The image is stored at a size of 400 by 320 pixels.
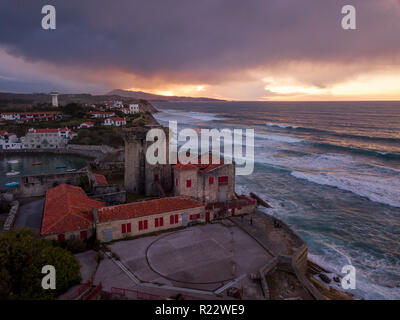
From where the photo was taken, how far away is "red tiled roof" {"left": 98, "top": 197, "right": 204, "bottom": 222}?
1962cm

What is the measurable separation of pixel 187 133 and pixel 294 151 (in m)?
40.9

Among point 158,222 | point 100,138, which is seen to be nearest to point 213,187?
point 158,222

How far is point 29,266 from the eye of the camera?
12.6 meters

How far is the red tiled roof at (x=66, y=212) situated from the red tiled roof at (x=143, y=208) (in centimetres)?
135

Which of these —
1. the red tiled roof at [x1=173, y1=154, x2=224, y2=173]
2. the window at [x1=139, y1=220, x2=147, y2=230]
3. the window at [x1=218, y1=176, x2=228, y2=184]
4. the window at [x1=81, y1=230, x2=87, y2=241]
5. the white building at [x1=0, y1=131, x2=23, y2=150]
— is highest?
the white building at [x1=0, y1=131, x2=23, y2=150]

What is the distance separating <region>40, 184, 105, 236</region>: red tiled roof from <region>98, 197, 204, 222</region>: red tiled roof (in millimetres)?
1354

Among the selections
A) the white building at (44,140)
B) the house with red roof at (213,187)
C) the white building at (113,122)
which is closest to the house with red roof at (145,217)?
the house with red roof at (213,187)

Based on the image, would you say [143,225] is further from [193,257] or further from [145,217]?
[193,257]

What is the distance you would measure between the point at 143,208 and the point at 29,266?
894 centimetres

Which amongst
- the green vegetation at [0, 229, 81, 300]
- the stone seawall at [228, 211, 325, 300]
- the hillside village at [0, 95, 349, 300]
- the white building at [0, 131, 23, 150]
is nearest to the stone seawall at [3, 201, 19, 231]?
the hillside village at [0, 95, 349, 300]

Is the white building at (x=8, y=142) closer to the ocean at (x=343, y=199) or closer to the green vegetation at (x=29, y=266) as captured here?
the ocean at (x=343, y=199)

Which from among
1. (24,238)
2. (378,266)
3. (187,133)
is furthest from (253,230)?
(187,133)

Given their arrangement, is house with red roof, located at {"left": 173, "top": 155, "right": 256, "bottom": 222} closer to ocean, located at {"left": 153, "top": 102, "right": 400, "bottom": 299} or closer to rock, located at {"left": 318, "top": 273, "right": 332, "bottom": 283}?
ocean, located at {"left": 153, "top": 102, "right": 400, "bottom": 299}
